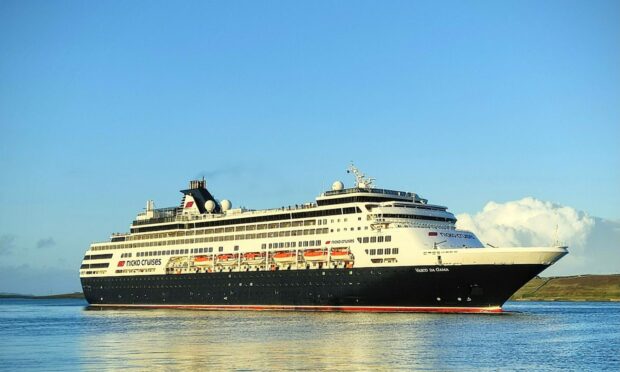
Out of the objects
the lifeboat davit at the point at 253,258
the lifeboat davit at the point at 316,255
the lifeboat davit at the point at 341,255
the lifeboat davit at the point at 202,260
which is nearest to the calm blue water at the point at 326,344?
the lifeboat davit at the point at 341,255

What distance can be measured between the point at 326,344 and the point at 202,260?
173ft

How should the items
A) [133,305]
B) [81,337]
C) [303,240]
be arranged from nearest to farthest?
[81,337]
[303,240]
[133,305]

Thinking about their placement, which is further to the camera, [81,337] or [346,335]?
[81,337]

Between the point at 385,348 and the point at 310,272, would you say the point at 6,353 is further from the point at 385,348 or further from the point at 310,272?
the point at 310,272

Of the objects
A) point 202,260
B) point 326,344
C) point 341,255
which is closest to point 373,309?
point 341,255

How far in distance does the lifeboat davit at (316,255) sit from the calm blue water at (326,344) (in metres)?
12.5

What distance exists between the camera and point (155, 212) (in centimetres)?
11425

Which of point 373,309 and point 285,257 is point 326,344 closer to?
point 373,309

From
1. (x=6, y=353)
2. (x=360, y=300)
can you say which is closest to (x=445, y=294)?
(x=360, y=300)

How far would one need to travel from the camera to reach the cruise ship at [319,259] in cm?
7512

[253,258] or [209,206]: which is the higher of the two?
[209,206]

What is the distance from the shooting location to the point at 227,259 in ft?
315

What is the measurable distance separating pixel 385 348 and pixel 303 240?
42786mm

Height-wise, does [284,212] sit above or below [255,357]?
above
